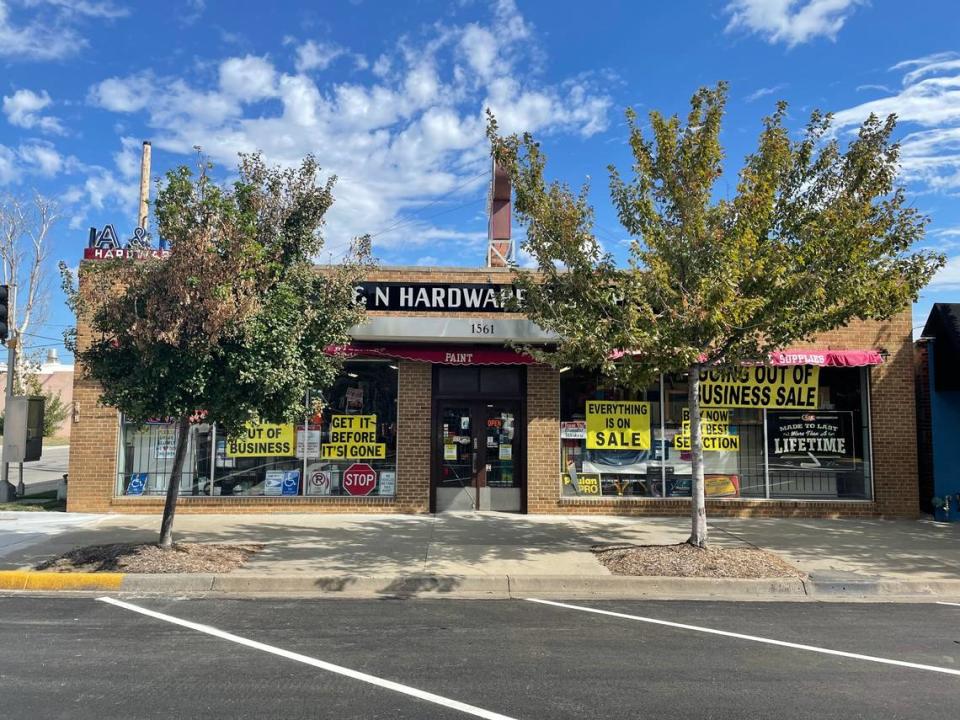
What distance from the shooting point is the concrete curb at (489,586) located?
8.15 meters

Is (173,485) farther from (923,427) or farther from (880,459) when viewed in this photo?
(923,427)

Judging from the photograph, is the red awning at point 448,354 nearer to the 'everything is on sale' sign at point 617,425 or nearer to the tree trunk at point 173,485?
the 'everything is on sale' sign at point 617,425

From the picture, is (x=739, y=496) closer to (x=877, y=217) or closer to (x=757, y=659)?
(x=877, y=217)

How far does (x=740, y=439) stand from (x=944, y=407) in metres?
3.69

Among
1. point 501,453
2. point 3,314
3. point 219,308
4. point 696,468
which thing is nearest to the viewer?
point 219,308

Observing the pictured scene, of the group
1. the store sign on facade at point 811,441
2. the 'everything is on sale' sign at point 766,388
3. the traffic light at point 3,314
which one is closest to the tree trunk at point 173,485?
the traffic light at point 3,314

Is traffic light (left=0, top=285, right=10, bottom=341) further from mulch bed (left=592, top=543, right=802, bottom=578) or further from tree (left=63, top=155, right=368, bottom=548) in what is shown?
mulch bed (left=592, top=543, right=802, bottom=578)

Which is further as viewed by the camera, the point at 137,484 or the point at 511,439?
the point at 511,439

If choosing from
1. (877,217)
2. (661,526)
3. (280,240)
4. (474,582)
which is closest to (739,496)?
(661,526)

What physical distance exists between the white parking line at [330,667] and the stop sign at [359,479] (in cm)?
561

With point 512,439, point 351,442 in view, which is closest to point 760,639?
point 512,439

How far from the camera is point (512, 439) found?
13109 millimetres

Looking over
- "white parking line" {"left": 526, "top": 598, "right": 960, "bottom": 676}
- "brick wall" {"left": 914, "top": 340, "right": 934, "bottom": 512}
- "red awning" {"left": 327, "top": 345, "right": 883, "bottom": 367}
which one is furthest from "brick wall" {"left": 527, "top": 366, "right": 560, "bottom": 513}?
"brick wall" {"left": 914, "top": 340, "right": 934, "bottom": 512}

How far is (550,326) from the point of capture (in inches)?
378
